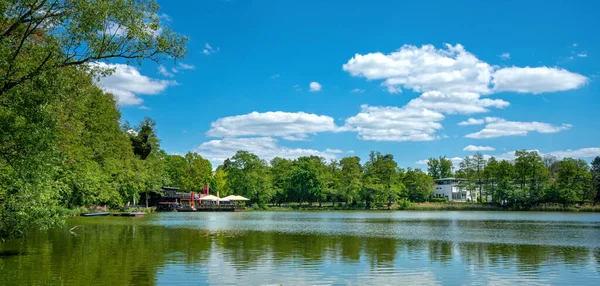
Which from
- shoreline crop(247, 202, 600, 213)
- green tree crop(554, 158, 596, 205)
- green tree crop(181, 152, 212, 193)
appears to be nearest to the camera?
shoreline crop(247, 202, 600, 213)

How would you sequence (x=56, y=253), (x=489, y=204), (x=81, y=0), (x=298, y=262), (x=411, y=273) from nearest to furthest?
1. (x=81, y=0)
2. (x=411, y=273)
3. (x=298, y=262)
4. (x=56, y=253)
5. (x=489, y=204)

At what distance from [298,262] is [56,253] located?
10.6 metres

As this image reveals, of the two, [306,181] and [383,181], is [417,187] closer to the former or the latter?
[383,181]

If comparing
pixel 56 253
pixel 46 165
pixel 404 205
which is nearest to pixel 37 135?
pixel 46 165

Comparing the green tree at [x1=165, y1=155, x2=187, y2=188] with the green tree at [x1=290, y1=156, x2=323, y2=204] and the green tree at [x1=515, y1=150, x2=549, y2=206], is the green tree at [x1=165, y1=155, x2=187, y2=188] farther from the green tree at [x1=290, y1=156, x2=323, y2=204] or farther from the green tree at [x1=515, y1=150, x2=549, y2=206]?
the green tree at [x1=515, y1=150, x2=549, y2=206]

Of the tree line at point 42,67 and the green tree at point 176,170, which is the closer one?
the tree line at point 42,67

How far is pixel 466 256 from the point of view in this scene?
2131 centimetres

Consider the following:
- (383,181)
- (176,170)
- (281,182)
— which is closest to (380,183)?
(383,181)

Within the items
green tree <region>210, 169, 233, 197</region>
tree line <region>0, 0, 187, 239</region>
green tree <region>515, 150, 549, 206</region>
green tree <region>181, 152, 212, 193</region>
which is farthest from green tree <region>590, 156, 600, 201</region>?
tree line <region>0, 0, 187, 239</region>

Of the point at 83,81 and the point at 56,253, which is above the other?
the point at 83,81

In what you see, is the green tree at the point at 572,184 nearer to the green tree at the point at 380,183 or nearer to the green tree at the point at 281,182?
the green tree at the point at 380,183

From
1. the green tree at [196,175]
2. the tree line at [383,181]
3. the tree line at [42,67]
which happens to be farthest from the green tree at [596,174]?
the tree line at [42,67]

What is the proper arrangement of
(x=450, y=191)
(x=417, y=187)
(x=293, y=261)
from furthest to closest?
(x=450, y=191) < (x=417, y=187) < (x=293, y=261)

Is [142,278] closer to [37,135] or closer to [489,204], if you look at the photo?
[37,135]
